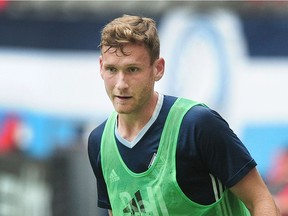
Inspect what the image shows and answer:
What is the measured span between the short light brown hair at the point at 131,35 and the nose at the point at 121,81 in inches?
4.1

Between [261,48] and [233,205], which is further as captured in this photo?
[261,48]

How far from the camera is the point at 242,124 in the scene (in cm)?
1367

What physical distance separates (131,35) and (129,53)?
0.09 m

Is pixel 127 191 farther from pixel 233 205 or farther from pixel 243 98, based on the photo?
pixel 243 98

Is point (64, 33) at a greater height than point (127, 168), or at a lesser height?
greater

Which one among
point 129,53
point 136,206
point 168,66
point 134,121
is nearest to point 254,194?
point 136,206

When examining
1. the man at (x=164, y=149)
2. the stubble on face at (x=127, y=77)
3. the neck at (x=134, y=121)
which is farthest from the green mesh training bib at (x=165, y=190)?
the stubble on face at (x=127, y=77)

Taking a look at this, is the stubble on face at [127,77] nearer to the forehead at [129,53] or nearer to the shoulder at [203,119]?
the forehead at [129,53]

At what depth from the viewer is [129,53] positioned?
5703 mm

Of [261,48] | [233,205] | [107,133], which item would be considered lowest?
[233,205]

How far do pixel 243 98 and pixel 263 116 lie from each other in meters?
0.32

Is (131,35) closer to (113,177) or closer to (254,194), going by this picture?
(113,177)

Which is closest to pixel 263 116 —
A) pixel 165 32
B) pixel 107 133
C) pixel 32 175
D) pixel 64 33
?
pixel 165 32

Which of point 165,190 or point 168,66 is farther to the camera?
point 168,66
